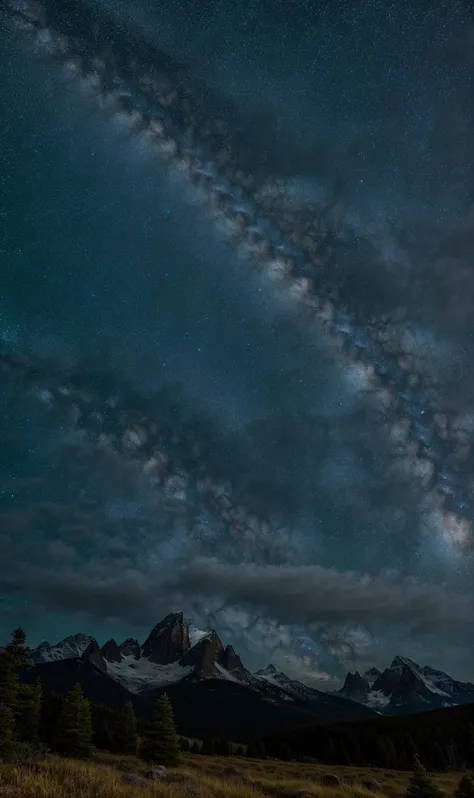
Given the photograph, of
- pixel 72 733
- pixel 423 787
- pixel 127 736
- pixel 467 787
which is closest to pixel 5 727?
pixel 72 733

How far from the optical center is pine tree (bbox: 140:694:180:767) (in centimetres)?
3756

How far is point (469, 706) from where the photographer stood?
171000 mm

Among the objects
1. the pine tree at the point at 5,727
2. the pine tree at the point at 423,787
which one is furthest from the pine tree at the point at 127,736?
the pine tree at the point at 423,787

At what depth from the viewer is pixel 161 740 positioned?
3841 cm

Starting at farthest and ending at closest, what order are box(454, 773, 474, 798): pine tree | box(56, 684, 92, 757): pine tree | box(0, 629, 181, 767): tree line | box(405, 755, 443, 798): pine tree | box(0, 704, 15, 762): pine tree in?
1. box(56, 684, 92, 757): pine tree
2. box(0, 704, 15, 762): pine tree
3. box(0, 629, 181, 767): tree line
4. box(454, 773, 474, 798): pine tree
5. box(405, 755, 443, 798): pine tree

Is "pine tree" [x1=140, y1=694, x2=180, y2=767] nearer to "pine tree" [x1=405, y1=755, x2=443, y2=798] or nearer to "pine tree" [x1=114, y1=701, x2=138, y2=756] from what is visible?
"pine tree" [x1=114, y1=701, x2=138, y2=756]

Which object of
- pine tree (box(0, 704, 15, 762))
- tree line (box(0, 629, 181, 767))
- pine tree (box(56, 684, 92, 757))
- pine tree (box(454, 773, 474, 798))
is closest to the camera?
pine tree (box(454, 773, 474, 798))

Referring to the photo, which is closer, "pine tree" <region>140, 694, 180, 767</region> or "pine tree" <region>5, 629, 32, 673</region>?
"pine tree" <region>5, 629, 32, 673</region>

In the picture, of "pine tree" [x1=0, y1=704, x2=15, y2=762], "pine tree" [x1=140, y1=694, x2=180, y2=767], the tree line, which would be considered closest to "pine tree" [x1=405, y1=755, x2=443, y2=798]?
the tree line

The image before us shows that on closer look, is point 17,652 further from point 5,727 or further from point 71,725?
point 71,725

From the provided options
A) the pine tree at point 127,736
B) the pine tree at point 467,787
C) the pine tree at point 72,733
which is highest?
the pine tree at point 467,787

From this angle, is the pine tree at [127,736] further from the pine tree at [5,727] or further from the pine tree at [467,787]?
the pine tree at [467,787]

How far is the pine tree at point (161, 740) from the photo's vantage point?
37562 millimetres

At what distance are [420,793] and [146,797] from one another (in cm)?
1657
